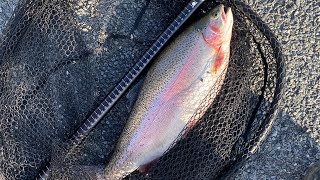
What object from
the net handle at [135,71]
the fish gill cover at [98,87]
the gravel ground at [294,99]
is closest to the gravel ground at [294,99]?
the gravel ground at [294,99]

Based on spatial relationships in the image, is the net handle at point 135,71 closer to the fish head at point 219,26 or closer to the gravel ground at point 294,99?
the fish head at point 219,26

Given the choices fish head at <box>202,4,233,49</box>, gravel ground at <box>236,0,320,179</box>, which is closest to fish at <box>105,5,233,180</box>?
fish head at <box>202,4,233,49</box>

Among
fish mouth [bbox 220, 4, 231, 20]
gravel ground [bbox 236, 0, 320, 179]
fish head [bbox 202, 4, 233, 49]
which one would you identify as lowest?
gravel ground [bbox 236, 0, 320, 179]

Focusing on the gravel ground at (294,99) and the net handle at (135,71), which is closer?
the net handle at (135,71)

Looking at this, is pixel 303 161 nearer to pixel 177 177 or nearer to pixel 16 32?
pixel 177 177


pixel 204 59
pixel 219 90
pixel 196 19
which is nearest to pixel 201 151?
pixel 219 90

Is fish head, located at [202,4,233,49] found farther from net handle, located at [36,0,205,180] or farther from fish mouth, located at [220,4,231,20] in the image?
net handle, located at [36,0,205,180]
